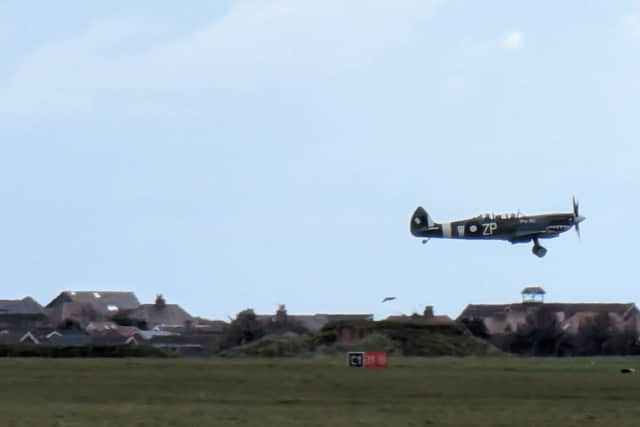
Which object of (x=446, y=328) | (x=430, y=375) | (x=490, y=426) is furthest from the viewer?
(x=446, y=328)

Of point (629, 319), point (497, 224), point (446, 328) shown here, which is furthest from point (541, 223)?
point (629, 319)

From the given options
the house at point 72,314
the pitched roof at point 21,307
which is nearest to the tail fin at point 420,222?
the house at point 72,314

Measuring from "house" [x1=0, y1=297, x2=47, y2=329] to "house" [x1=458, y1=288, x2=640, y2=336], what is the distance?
120ft

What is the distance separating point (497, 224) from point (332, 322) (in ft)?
74.9

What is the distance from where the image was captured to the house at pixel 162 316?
135 m

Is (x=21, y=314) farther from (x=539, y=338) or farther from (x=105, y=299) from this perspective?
(x=539, y=338)

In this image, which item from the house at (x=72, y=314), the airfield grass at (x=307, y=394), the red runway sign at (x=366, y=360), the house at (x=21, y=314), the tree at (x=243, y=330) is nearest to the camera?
the airfield grass at (x=307, y=394)

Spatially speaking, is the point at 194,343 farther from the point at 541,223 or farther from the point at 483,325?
the point at 541,223

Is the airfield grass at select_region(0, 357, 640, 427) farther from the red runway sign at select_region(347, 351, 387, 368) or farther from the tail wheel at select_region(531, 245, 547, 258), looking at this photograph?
the tail wheel at select_region(531, 245, 547, 258)

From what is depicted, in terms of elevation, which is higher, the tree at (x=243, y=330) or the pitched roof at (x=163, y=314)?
the pitched roof at (x=163, y=314)

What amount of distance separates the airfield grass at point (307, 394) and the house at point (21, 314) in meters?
72.1

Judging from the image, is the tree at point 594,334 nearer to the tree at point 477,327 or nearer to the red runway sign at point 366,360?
the tree at point 477,327

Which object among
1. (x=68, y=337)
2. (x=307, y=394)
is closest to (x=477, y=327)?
(x=68, y=337)

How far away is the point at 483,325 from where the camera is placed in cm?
11181
